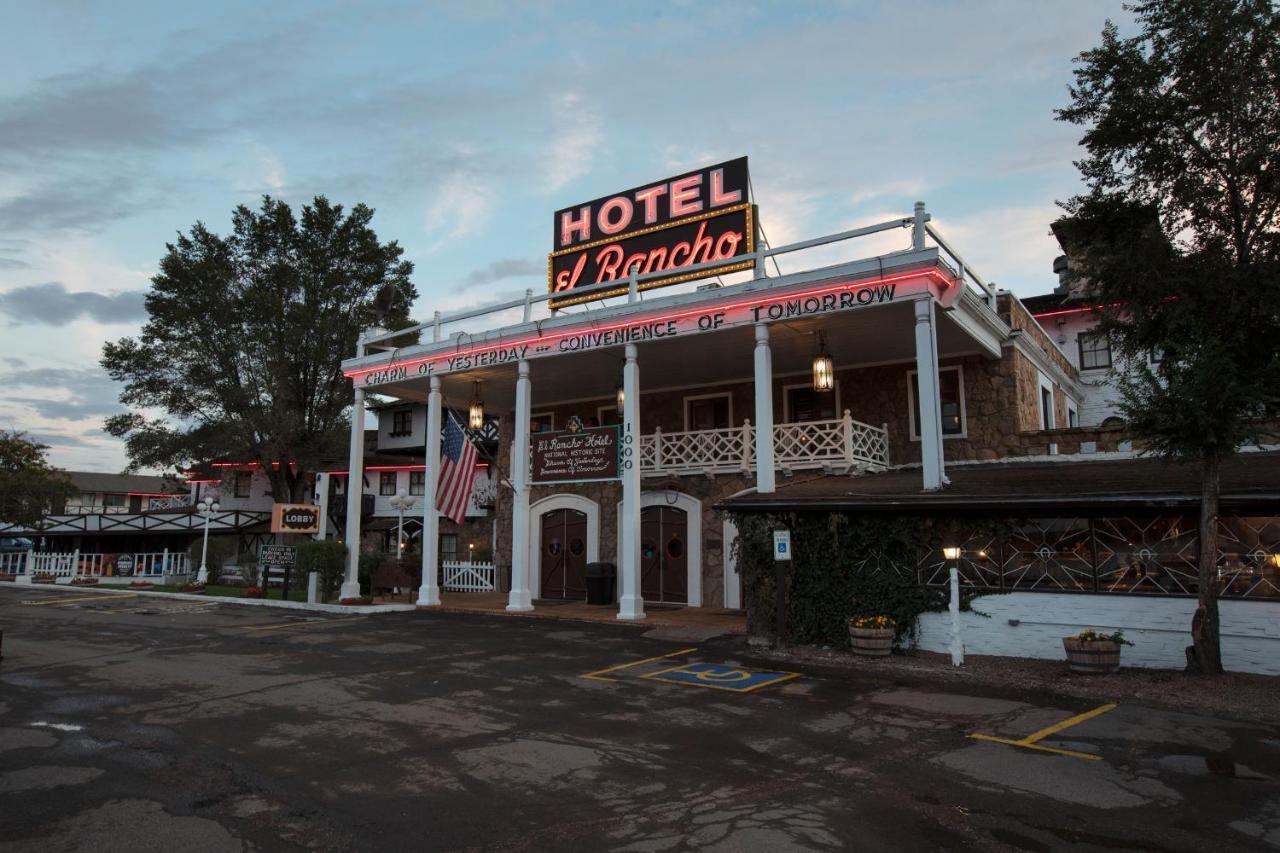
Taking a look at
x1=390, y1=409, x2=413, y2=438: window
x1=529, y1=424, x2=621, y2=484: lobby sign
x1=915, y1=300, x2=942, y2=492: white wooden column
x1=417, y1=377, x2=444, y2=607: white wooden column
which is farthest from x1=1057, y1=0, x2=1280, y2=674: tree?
x1=390, y1=409, x2=413, y2=438: window

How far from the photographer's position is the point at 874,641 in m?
11.1

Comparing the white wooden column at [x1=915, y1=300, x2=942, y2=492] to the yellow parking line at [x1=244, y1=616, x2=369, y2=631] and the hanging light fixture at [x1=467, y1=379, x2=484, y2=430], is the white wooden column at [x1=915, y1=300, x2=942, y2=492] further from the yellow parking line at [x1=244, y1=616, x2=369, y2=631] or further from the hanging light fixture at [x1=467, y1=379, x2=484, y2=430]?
the yellow parking line at [x1=244, y1=616, x2=369, y2=631]

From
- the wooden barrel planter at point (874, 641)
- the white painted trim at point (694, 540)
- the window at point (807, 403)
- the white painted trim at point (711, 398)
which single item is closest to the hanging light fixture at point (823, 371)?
the window at point (807, 403)

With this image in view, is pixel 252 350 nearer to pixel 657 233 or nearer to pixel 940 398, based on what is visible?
pixel 657 233

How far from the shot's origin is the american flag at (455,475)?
57.2 ft

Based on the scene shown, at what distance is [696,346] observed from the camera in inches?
661

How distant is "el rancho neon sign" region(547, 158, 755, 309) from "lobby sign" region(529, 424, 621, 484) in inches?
130

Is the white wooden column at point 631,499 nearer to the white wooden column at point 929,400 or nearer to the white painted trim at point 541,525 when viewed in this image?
the white painted trim at point 541,525

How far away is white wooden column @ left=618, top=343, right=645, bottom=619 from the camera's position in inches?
609

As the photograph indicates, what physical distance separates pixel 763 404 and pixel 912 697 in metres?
6.54

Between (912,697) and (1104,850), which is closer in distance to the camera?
(1104,850)

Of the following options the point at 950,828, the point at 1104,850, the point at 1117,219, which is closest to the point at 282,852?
the point at 950,828

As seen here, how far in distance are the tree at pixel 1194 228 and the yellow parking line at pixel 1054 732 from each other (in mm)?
2576

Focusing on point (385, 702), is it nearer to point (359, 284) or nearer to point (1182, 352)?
point (1182, 352)
